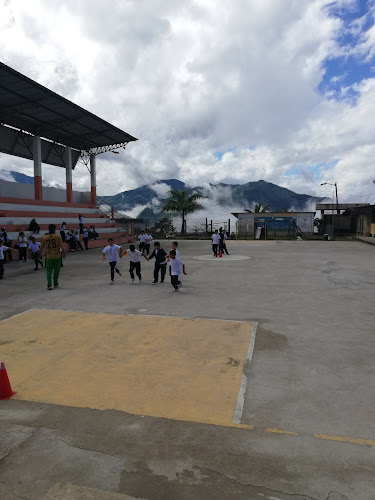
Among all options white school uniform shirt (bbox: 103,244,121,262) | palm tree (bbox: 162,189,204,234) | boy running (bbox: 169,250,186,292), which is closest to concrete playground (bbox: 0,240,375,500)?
boy running (bbox: 169,250,186,292)

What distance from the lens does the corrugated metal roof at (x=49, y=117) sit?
23.2 metres

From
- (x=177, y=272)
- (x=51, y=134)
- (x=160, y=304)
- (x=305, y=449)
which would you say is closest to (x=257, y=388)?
(x=305, y=449)

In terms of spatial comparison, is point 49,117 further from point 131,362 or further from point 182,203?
point 131,362

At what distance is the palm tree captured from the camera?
1687 inches

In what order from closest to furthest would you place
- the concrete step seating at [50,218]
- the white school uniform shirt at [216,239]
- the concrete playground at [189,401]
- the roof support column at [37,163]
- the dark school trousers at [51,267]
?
the concrete playground at [189,401], the dark school trousers at [51,267], the white school uniform shirt at [216,239], the concrete step seating at [50,218], the roof support column at [37,163]

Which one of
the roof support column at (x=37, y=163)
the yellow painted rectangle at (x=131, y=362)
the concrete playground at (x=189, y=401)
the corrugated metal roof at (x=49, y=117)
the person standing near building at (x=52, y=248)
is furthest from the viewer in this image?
the roof support column at (x=37, y=163)

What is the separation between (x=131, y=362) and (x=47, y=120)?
94.9 feet

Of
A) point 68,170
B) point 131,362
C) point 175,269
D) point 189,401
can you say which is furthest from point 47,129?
point 189,401

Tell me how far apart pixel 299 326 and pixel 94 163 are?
36.8 m

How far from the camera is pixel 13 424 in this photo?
12.8 ft

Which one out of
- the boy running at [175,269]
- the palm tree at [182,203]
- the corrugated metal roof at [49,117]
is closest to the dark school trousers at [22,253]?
the corrugated metal roof at [49,117]

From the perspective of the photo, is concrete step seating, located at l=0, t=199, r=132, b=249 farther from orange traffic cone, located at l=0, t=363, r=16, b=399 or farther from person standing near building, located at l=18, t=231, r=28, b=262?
orange traffic cone, located at l=0, t=363, r=16, b=399

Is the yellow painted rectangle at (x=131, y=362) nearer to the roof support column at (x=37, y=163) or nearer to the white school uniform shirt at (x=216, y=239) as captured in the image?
the white school uniform shirt at (x=216, y=239)

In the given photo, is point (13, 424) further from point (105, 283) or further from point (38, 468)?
point (105, 283)
